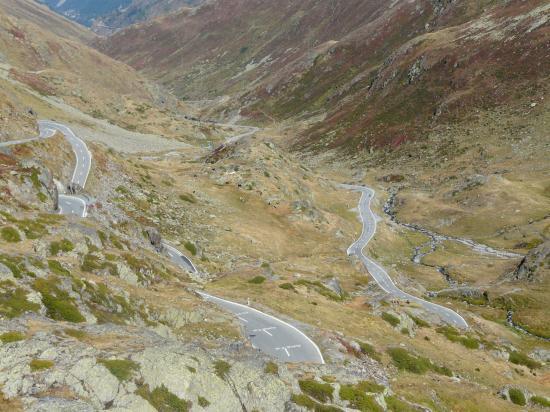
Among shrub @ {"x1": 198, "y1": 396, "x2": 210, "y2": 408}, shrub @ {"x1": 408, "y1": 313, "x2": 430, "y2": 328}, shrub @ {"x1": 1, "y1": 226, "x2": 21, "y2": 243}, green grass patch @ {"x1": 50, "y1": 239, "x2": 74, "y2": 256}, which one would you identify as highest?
shrub @ {"x1": 198, "y1": 396, "x2": 210, "y2": 408}

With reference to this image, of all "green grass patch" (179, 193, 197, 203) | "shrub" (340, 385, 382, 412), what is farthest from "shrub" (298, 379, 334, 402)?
"green grass patch" (179, 193, 197, 203)

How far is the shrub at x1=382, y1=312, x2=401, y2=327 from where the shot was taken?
1806 inches

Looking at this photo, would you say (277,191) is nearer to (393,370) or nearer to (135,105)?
(393,370)

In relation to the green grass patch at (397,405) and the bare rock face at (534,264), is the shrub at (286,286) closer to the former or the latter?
the green grass patch at (397,405)

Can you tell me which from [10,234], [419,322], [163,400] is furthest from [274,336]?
[419,322]

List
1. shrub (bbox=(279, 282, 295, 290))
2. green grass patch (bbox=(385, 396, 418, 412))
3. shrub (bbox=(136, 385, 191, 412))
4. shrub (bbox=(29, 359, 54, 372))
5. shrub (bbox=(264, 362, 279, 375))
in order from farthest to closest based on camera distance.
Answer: shrub (bbox=(279, 282, 295, 290)), green grass patch (bbox=(385, 396, 418, 412)), shrub (bbox=(264, 362, 279, 375)), shrub (bbox=(136, 385, 191, 412)), shrub (bbox=(29, 359, 54, 372))

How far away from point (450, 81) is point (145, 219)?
5258 inches

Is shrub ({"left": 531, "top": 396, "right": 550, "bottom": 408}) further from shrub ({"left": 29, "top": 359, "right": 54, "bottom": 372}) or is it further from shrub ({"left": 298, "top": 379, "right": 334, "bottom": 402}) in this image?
Answer: shrub ({"left": 29, "top": 359, "right": 54, "bottom": 372})

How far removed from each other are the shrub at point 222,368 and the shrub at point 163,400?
6.90 ft

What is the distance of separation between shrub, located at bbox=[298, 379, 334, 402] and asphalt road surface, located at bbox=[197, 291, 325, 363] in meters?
6.92

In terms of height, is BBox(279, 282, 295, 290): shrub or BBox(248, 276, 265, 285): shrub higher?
BBox(279, 282, 295, 290): shrub

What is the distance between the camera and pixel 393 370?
33844 millimetres

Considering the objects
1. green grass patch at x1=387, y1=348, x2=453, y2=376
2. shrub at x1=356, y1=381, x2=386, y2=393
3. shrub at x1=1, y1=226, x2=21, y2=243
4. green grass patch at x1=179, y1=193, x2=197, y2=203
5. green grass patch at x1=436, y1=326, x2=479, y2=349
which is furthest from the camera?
green grass patch at x1=179, y1=193, x2=197, y2=203

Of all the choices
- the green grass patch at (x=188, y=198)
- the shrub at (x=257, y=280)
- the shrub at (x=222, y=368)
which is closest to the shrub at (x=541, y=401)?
the shrub at (x=257, y=280)
